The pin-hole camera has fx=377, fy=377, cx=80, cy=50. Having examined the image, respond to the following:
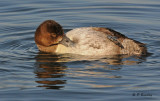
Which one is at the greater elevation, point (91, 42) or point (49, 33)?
point (49, 33)

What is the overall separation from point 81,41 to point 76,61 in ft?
1.64

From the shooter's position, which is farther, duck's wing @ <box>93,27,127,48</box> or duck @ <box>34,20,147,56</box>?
duck's wing @ <box>93,27,127,48</box>

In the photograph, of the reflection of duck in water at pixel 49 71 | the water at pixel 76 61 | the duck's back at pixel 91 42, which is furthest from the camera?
the duck's back at pixel 91 42

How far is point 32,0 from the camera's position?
14570 mm

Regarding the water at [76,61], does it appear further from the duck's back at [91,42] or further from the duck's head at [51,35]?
the duck's head at [51,35]

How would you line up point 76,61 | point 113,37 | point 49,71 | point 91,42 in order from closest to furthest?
point 49,71, point 76,61, point 91,42, point 113,37

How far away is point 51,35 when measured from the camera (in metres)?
9.14

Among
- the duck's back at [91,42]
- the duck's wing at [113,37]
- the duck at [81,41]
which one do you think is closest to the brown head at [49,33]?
the duck at [81,41]

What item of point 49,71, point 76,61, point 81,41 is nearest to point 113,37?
point 81,41

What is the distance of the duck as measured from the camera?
9.09m

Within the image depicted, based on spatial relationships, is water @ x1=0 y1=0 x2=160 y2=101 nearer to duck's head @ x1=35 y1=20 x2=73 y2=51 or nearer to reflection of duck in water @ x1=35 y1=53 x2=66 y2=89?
reflection of duck in water @ x1=35 y1=53 x2=66 y2=89

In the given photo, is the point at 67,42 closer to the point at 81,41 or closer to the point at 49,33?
the point at 81,41

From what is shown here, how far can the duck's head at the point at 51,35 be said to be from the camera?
908cm

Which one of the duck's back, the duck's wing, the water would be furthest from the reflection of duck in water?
the duck's wing
